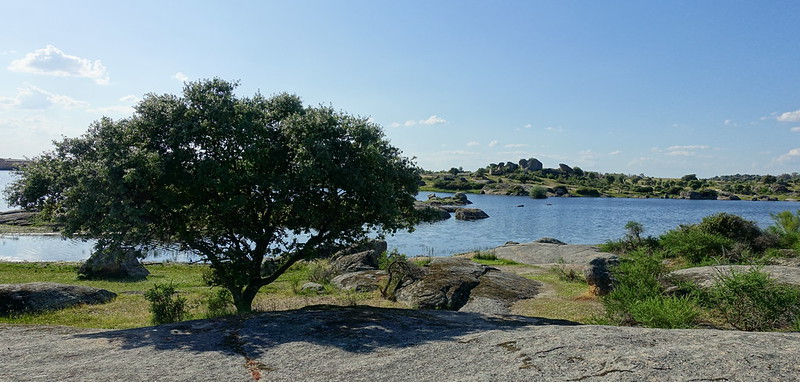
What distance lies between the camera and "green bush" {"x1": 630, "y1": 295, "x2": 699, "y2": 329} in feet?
46.2

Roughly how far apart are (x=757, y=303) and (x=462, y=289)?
12.0 m

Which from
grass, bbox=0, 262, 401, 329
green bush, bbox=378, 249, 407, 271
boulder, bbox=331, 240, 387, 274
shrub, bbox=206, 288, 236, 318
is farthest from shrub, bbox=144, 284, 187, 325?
boulder, bbox=331, 240, 387, 274

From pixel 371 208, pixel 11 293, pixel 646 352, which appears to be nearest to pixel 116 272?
pixel 11 293

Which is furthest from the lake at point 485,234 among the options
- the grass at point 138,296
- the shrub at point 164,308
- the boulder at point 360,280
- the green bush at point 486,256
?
the shrub at point 164,308

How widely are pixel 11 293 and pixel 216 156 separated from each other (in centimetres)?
1262

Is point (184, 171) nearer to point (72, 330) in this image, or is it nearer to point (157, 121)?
point (157, 121)

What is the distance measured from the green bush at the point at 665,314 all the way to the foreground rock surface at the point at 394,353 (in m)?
2.65

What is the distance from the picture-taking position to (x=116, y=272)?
112ft

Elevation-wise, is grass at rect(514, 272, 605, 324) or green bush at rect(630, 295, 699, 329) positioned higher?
green bush at rect(630, 295, 699, 329)

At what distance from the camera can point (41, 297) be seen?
877 inches

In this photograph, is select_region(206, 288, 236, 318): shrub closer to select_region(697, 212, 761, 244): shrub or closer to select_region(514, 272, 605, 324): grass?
select_region(514, 272, 605, 324): grass

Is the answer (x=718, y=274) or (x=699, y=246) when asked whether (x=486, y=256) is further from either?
(x=718, y=274)

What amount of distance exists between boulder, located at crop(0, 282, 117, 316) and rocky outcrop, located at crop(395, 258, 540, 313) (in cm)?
1490

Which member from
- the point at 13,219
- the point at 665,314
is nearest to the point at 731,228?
the point at 665,314
